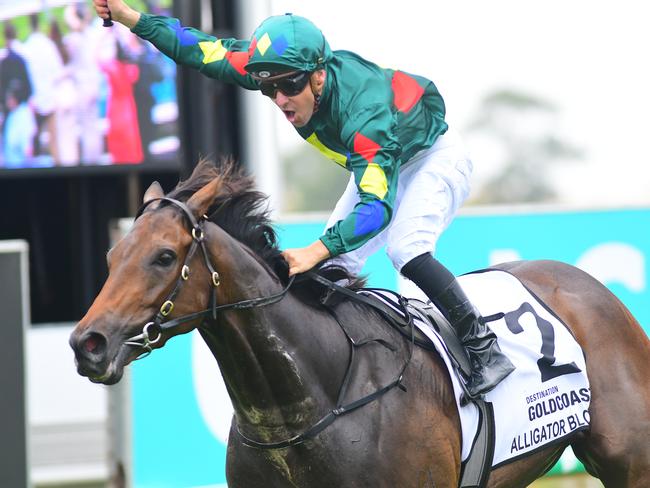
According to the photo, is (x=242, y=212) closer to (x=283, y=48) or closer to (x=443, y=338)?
(x=283, y=48)

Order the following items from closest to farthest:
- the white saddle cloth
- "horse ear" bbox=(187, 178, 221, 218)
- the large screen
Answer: "horse ear" bbox=(187, 178, 221, 218), the white saddle cloth, the large screen

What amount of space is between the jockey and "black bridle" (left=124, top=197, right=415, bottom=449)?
0.51 ft

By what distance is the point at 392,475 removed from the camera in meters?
3.61

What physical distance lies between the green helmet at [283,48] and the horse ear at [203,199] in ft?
1.43

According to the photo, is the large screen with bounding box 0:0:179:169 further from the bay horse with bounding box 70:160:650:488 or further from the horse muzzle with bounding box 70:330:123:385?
the horse muzzle with bounding box 70:330:123:385

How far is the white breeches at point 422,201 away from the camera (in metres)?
4.03

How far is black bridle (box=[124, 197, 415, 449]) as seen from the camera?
333 centimetres

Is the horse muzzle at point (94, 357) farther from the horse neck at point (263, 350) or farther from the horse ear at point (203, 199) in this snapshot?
the horse ear at point (203, 199)

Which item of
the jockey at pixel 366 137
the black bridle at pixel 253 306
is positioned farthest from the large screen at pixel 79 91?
the black bridle at pixel 253 306

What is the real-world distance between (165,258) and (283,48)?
0.82 metres

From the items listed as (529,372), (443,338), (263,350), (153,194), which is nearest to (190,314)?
(263,350)

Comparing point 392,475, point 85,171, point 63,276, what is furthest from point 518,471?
point 63,276

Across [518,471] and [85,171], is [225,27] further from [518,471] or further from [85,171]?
[518,471]

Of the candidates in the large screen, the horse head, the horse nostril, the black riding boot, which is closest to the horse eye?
the horse head
